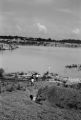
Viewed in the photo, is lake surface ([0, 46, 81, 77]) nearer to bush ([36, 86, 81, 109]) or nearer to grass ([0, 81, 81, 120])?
bush ([36, 86, 81, 109])

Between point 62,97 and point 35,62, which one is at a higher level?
point 62,97

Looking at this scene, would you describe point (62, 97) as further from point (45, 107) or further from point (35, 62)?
point (35, 62)

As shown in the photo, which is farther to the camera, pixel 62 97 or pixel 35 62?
pixel 35 62

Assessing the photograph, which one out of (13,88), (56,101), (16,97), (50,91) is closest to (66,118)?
(56,101)

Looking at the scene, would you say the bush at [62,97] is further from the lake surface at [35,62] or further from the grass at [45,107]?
the lake surface at [35,62]

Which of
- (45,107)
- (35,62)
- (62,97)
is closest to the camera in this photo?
(45,107)

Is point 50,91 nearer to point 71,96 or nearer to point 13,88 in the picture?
point 71,96

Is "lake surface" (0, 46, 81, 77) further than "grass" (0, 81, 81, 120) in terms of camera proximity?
Yes

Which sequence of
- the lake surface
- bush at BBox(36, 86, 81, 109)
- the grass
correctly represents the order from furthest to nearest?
the lake surface, bush at BBox(36, 86, 81, 109), the grass

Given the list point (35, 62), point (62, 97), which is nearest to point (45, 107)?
point (62, 97)

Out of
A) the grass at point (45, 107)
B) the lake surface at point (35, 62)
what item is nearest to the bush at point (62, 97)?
the grass at point (45, 107)

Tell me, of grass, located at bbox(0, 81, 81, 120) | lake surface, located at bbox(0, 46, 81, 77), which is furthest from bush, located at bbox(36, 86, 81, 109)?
lake surface, located at bbox(0, 46, 81, 77)
